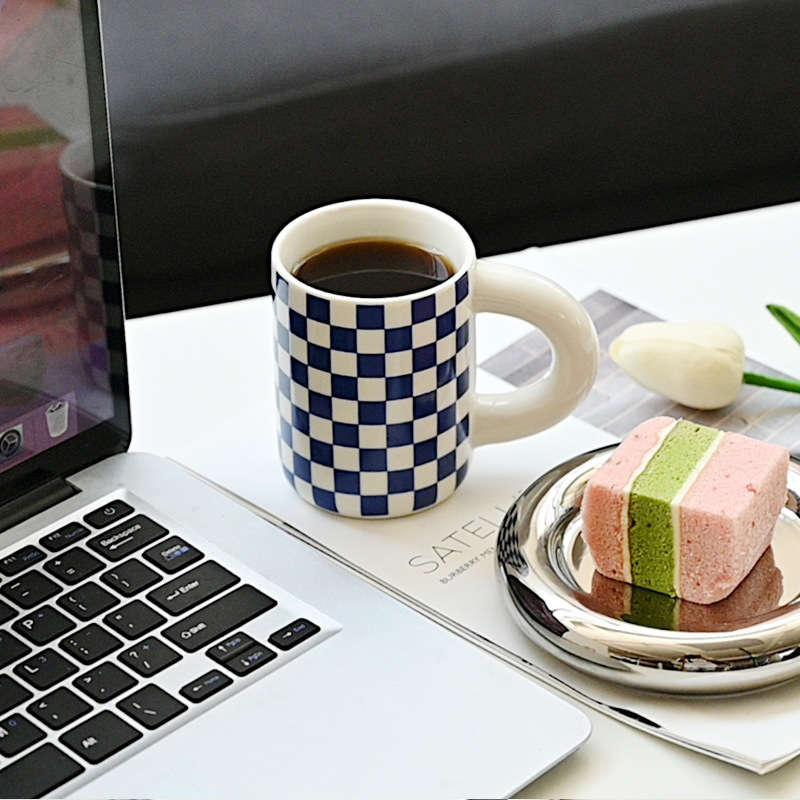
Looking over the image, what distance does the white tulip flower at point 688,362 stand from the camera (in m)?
0.81

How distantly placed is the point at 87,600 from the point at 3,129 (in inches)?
8.6

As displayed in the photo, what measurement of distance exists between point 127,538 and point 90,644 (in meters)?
0.07

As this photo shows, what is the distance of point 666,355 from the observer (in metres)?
0.82

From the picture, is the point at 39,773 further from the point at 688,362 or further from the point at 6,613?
the point at 688,362

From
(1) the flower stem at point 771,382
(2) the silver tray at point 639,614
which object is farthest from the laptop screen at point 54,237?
(1) the flower stem at point 771,382

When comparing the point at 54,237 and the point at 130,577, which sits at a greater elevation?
the point at 54,237

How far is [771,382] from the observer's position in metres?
0.82

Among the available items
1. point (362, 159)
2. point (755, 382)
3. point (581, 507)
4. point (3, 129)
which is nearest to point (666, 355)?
point (755, 382)

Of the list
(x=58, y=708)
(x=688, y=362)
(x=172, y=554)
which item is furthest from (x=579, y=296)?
(x=58, y=708)

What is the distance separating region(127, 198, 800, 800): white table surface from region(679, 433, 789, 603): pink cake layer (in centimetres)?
21

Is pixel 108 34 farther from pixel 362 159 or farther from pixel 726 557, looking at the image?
pixel 726 557

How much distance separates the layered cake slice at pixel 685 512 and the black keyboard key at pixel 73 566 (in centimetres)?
23

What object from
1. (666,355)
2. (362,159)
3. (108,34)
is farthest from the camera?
(362,159)

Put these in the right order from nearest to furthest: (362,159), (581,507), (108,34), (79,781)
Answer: (79,781)
(581,507)
(108,34)
(362,159)
